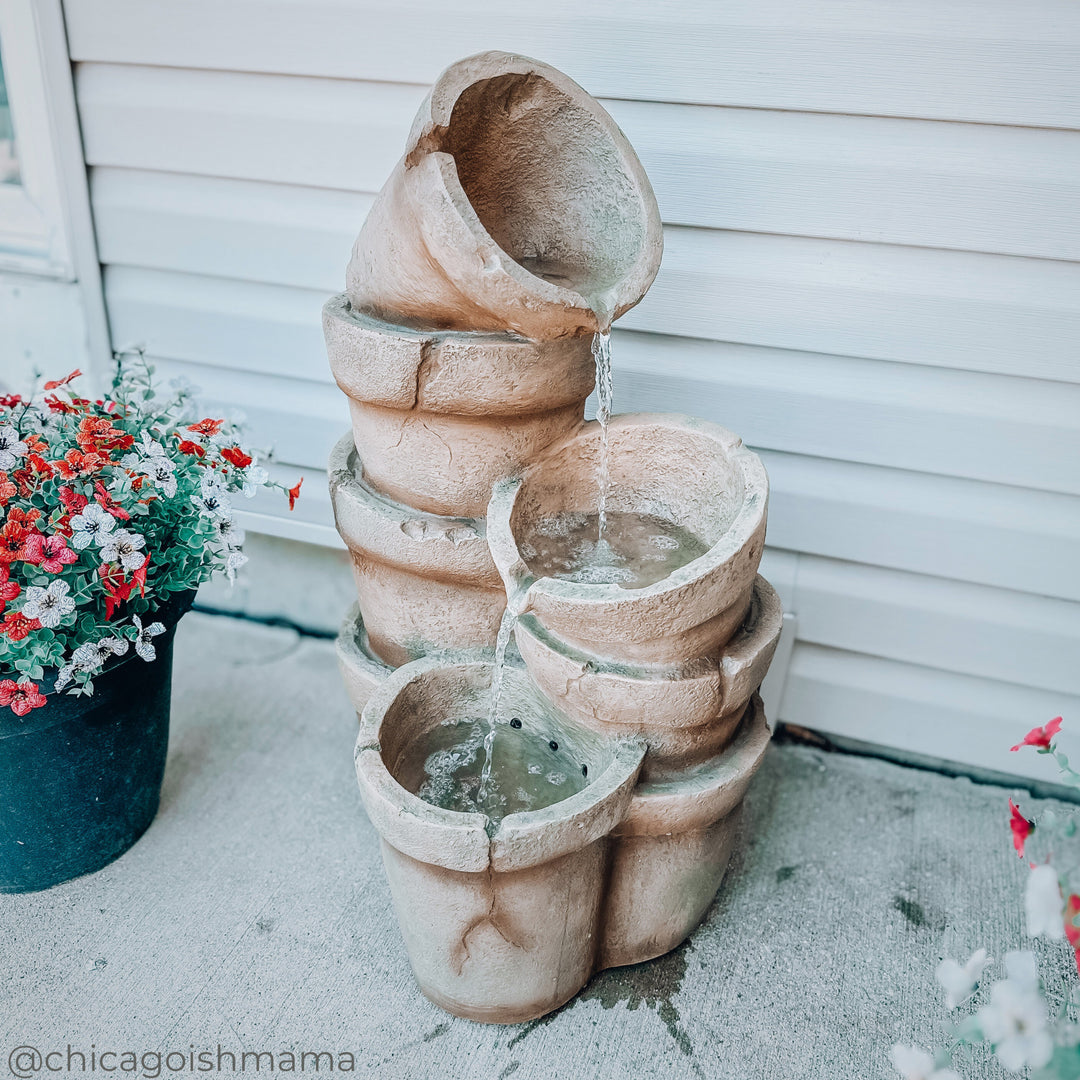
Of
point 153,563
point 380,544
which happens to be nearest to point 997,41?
point 380,544

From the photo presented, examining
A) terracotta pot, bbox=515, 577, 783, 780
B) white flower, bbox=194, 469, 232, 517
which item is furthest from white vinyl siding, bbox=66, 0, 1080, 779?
white flower, bbox=194, 469, 232, 517

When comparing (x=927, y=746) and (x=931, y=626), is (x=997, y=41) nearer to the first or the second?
(x=931, y=626)

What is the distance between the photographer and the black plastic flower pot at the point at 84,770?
6.14 feet

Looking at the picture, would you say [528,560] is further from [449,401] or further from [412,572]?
[449,401]

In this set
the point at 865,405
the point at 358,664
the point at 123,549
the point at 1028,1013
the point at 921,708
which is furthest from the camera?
the point at 921,708

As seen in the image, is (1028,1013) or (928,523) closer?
(1028,1013)

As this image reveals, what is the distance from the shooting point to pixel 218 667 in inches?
109

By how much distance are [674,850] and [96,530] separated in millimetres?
1203

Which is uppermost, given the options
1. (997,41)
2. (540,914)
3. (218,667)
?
(997,41)

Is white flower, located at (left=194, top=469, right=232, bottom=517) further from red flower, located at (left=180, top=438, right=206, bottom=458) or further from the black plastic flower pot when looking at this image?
the black plastic flower pot

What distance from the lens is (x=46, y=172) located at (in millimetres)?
2568

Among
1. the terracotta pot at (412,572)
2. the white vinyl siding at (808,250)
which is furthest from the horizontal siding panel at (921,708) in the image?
the terracotta pot at (412,572)

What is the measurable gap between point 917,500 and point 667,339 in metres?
0.69

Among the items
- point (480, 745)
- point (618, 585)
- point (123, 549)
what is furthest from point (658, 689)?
point (123, 549)
